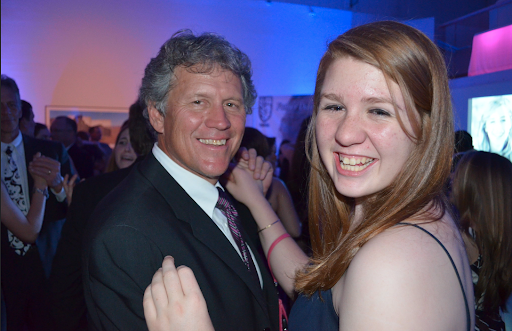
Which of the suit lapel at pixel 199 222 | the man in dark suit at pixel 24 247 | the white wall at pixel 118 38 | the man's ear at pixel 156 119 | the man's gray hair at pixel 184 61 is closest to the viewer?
the suit lapel at pixel 199 222

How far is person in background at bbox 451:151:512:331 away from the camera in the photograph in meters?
2.04

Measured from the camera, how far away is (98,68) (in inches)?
275

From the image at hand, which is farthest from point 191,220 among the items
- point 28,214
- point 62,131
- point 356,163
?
A: point 62,131

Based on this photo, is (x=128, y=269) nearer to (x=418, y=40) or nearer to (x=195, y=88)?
(x=195, y=88)

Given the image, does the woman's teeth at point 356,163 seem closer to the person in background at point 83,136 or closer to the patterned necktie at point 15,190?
the patterned necktie at point 15,190

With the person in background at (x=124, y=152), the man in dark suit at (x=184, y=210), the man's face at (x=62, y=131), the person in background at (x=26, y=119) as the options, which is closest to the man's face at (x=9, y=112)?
the person in background at (x=124, y=152)

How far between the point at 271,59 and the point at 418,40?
742 centimetres

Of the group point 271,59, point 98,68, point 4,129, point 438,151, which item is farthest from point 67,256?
point 271,59

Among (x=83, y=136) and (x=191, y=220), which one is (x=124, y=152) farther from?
(x=83, y=136)

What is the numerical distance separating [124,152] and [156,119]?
131 cm

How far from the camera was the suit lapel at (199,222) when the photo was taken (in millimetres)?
1431

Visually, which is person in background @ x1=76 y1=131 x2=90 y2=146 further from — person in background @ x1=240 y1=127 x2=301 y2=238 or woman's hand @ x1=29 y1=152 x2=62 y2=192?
person in background @ x1=240 y1=127 x2=301 y2=238

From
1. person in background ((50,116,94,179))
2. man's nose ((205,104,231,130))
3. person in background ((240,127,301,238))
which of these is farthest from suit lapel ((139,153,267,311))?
person in background ((50,116,94,179))

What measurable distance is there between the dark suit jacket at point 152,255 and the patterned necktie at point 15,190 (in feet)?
5.67
